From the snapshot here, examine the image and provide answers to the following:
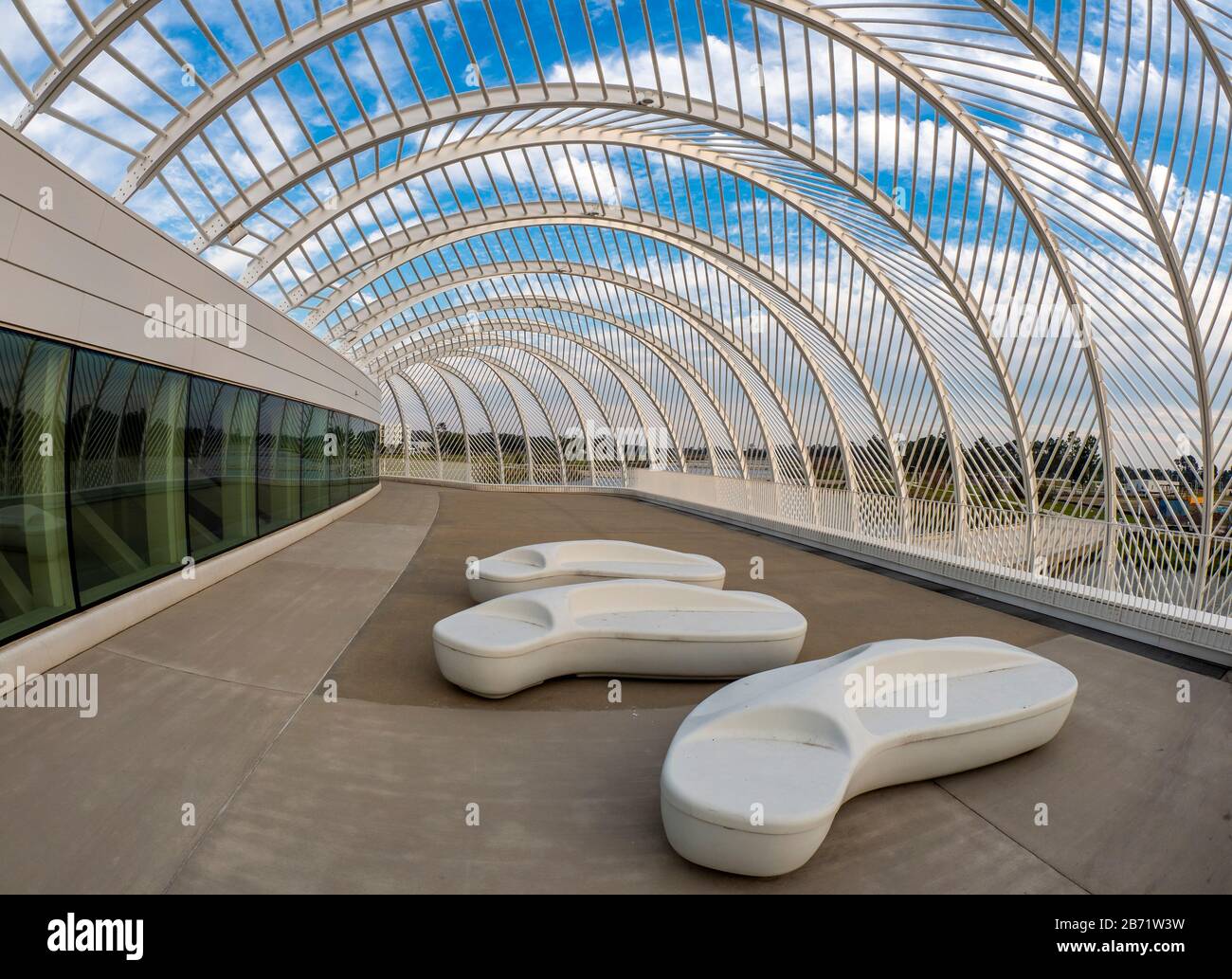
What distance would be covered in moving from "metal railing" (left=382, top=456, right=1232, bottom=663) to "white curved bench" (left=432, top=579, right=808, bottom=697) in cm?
452

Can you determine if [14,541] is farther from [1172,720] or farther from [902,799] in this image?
[1172,720]

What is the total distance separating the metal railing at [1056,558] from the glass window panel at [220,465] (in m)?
11.2

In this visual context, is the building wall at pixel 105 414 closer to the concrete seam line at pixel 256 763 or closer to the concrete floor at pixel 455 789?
the concrete floor at pixel 455 789

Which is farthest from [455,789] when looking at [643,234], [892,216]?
[643,234]

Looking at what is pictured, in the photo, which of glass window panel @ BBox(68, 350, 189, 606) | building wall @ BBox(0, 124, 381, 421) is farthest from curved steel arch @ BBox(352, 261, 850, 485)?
glass window panel @ BBox(68, 350, 189, 606)

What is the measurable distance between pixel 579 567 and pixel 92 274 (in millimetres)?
5961

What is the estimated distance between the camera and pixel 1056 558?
11188 mm

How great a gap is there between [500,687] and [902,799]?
121 inches

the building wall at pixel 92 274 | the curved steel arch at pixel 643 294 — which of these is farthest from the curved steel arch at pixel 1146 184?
the curved steel arch at pixel 643 294

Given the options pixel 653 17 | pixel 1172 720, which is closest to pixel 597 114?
pixel 653 17

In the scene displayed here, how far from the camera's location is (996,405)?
21.6m

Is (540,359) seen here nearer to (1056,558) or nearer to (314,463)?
(314,463)

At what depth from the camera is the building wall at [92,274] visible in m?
5.45

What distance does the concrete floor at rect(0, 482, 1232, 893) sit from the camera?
11.7 ft
